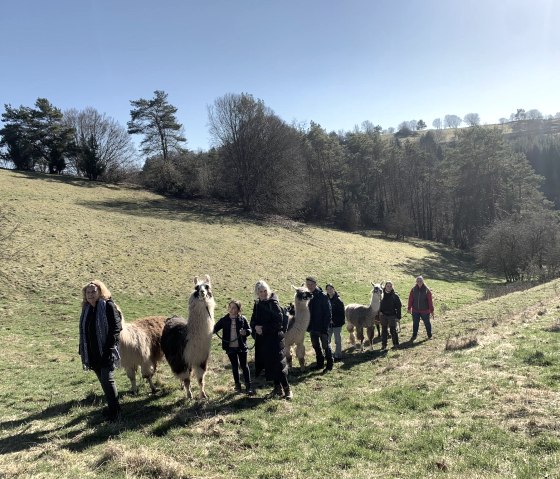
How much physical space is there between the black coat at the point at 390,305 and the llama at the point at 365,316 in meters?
0.16

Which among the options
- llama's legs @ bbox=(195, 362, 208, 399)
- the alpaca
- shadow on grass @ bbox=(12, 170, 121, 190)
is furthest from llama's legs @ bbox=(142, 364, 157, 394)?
shadow on grass @ bbox=(12, 170, 121, 190)

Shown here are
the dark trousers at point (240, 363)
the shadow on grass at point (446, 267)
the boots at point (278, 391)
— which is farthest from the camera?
the shadow on grass at point (446, 267)

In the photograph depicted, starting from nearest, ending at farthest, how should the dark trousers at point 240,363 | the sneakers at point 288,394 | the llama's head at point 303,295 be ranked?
the sneakers at point 288,394, the dark trousers at point 240,363, the llama's head at point 303,295

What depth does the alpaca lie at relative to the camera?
802 centimetres

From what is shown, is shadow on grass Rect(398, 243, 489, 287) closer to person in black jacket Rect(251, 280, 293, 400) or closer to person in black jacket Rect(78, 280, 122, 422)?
person in black jacket Rect(251, 280, 293, 400)

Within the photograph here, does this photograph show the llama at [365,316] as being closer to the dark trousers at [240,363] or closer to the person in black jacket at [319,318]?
the person in black jacket at [319,318]

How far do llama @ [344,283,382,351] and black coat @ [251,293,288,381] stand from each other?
5.21 m

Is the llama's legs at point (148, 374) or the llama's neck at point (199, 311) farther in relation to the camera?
the llama's legs at point (148, 374)

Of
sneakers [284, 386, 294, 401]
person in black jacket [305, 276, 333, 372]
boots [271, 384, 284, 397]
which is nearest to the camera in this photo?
sneakers [284, 386, 294, 401]

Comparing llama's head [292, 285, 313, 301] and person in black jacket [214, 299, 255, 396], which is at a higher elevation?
llama's head [292, 285, 313, 301]

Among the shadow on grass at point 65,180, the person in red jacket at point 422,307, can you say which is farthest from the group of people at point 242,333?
the shadow on grass at point 65,180

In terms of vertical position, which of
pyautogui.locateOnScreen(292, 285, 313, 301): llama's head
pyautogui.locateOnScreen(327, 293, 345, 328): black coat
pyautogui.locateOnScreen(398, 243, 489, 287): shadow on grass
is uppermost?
pyautogui.locateOnScreen(292, 285, 313, 301): llama's head

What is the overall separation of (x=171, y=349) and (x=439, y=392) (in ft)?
16.5

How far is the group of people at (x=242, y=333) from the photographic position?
6.45m
